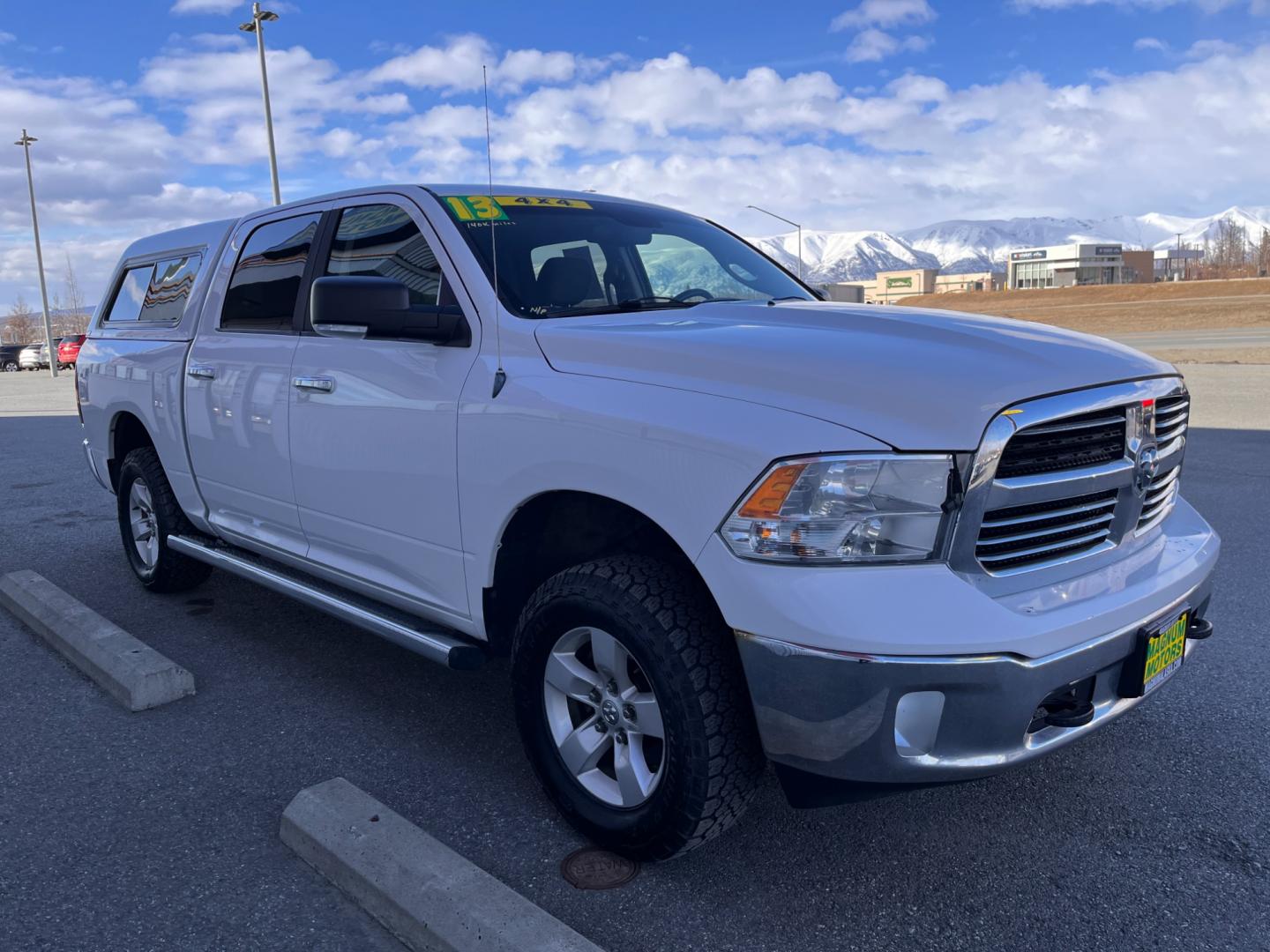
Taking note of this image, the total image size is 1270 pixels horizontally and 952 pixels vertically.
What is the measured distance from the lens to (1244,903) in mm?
2434

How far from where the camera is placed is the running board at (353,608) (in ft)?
10.0

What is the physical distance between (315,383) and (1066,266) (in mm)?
150286

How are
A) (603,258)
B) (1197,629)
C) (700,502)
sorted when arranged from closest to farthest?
(700,502) → (1197,629) → (603,258)

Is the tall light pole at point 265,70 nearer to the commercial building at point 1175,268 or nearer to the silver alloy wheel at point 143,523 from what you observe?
the silver alloy wheel at point 143,523

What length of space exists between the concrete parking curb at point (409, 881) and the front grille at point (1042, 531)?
1.26 metres

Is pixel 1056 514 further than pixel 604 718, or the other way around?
pixel 604 718

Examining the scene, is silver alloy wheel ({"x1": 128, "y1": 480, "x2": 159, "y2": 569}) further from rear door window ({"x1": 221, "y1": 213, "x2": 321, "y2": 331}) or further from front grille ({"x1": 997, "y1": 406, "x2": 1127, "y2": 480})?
front grille ({"x1": 997, "y1": 406, "x2": 1127, "y2": 480})

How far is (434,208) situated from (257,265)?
52.2 inches

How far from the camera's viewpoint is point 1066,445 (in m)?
2.39

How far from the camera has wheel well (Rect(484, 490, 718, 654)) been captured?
107 inches

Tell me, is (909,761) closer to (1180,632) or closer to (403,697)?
(1180,632)

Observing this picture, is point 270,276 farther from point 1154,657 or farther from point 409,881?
point 1154,657

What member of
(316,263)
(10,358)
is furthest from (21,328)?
(316,263)

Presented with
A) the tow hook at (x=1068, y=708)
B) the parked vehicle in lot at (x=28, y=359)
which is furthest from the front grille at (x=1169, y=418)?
the parked vehicle in lot at (x=28, y=359)
